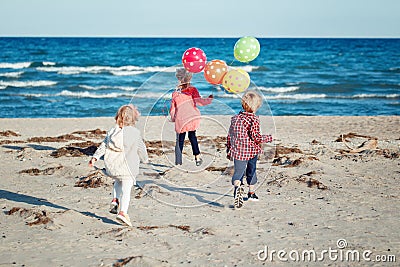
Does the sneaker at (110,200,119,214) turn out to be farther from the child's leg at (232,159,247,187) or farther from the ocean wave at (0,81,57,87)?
the ocean wave at (0,81,57,87)

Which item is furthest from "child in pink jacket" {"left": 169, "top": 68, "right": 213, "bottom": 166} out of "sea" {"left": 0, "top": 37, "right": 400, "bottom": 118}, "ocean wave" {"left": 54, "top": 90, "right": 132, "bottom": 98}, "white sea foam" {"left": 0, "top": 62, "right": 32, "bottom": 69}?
"white sea foam" {"left": 0, "top": 62, "right": 32, "bottom": 69}

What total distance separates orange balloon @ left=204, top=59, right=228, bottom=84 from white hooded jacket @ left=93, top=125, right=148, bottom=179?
1.95 meters

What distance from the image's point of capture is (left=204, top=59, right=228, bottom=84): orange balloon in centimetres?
717

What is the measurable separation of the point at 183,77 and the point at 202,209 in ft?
7.18

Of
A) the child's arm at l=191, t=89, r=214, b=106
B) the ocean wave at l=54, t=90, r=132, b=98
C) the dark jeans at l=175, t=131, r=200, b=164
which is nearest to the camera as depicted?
the child's arm at l=191, t=89, r=214, b=106

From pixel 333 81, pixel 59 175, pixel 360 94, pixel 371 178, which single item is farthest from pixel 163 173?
pixel 333 81

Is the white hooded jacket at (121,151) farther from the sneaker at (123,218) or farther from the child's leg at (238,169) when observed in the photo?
the child's leg at (238,169)

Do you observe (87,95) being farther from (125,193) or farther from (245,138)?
(125,193)

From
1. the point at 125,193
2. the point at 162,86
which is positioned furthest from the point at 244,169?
the point at 162,86

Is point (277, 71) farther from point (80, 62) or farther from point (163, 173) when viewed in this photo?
point (163, 173)

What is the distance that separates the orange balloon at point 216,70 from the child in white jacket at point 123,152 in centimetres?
185

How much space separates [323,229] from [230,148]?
4.84ft

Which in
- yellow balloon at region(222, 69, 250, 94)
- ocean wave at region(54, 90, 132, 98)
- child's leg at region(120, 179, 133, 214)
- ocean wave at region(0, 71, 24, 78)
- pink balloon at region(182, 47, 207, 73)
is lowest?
child's leg at region(120, 179, 133, 214)

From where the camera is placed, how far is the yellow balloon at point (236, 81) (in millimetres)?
6929
